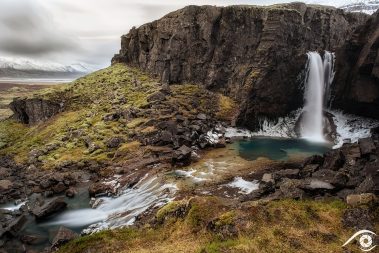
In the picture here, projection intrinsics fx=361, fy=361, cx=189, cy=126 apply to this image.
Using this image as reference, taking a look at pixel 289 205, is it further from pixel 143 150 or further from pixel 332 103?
pixel 332 103

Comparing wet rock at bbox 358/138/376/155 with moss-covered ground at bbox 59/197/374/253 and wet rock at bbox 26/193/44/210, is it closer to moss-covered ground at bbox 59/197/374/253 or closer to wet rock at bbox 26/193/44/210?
moss-covered ground at bbox 59/197/374/253

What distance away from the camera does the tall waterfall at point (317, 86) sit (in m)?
72.1

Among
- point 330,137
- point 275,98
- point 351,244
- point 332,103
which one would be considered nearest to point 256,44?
point 275,98

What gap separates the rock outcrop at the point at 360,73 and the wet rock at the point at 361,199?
3622 cm

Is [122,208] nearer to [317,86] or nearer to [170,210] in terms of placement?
[170,210]

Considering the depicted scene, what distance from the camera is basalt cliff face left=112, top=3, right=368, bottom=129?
71438mm

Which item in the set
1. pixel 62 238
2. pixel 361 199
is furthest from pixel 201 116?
pixel 361 199

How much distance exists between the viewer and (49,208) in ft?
121

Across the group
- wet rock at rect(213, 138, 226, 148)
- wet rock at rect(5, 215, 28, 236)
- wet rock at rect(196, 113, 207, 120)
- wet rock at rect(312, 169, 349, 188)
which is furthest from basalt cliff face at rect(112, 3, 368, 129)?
wet rock at rect(5, 215, 28, 236)

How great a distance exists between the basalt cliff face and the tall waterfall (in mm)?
1673

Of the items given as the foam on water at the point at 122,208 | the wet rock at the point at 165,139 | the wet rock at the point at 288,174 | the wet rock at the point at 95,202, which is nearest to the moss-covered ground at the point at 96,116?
the wet rock at the point at 165,139

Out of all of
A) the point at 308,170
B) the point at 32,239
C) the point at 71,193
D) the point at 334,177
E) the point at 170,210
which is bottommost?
the point at 32,239

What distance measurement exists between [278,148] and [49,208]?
35758 millimetres

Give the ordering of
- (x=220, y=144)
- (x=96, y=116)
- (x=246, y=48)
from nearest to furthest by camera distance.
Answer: (x=220, y=144) < (x=96, y=116) < (x=246, y=48)
